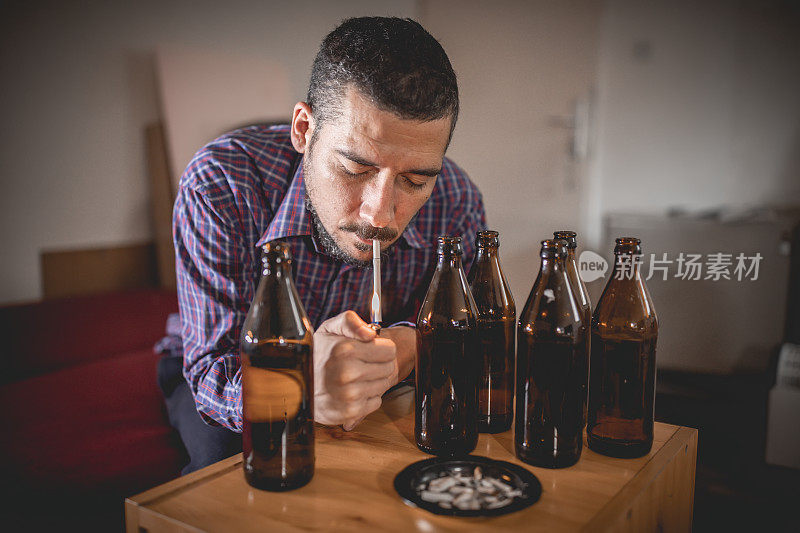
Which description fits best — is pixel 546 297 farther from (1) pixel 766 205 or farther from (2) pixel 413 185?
(1) pixel 766 205

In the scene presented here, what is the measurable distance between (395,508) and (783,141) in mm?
3590

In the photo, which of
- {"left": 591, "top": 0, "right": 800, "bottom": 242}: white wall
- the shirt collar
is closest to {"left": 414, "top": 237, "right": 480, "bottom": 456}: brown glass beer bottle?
the shirt collar

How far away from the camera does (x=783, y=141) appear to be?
3428 millimetres

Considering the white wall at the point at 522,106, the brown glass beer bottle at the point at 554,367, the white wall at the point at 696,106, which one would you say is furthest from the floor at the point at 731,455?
the brown glass beer bottle at the point at 554,367

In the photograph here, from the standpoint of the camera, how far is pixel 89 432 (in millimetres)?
1404

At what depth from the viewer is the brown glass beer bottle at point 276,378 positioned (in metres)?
0.75

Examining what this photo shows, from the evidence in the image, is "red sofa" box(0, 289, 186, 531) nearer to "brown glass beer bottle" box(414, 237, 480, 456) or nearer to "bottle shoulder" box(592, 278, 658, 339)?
"brown glass beer bottle" box(414, 237, 480, 456)

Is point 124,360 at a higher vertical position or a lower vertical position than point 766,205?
lower

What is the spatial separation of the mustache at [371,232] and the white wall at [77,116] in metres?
1.58

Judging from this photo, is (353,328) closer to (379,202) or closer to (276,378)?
(276,378)

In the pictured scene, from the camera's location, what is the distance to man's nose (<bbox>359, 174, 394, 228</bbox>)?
3.37 ft

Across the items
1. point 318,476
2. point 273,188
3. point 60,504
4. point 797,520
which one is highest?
point 273,188

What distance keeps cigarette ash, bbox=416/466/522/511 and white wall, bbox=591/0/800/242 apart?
3077 mm

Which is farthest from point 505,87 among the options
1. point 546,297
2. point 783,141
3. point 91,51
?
point 546,297
